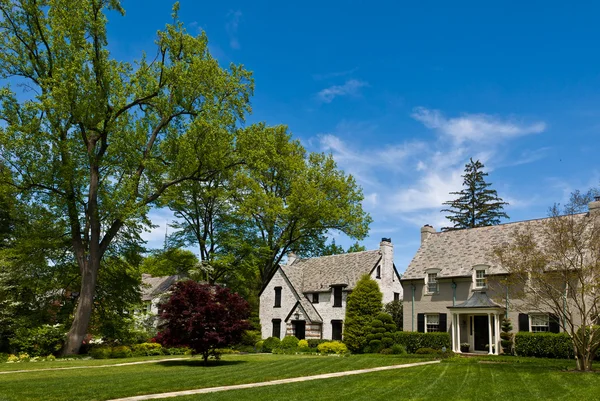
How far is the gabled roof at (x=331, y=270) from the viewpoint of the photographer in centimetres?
3399

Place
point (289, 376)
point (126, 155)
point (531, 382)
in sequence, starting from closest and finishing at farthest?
1. point (531, 382)
2. point (289, 376)
3. point (126, 155)

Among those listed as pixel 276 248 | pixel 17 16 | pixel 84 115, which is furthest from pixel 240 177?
pixel 17 16

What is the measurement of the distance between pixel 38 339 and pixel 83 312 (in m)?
2.74

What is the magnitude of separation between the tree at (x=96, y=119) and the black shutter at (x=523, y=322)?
18418mm

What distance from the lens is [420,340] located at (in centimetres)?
2764

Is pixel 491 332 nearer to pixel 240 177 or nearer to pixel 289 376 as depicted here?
pixel 289 376

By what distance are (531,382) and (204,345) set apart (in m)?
12.6

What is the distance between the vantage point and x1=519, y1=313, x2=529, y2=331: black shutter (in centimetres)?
2509

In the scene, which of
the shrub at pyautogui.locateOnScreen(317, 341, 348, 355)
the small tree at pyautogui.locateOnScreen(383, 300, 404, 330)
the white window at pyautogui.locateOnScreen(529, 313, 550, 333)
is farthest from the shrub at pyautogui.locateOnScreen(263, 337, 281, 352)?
the white window at pyautogui.locateOnScreen(529, 313, 550, 333)

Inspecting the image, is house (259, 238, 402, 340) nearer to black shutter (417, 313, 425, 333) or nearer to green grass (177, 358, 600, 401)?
black shutter (417, 313, 425, 333)

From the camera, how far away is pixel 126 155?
93.8 ft

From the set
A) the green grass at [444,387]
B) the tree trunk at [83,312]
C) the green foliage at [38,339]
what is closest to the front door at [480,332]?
the green grass at [444,387]

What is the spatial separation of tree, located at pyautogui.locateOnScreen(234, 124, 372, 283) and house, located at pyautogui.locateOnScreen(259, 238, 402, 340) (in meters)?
3.96

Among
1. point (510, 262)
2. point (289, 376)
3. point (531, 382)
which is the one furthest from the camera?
point (510, 262)
